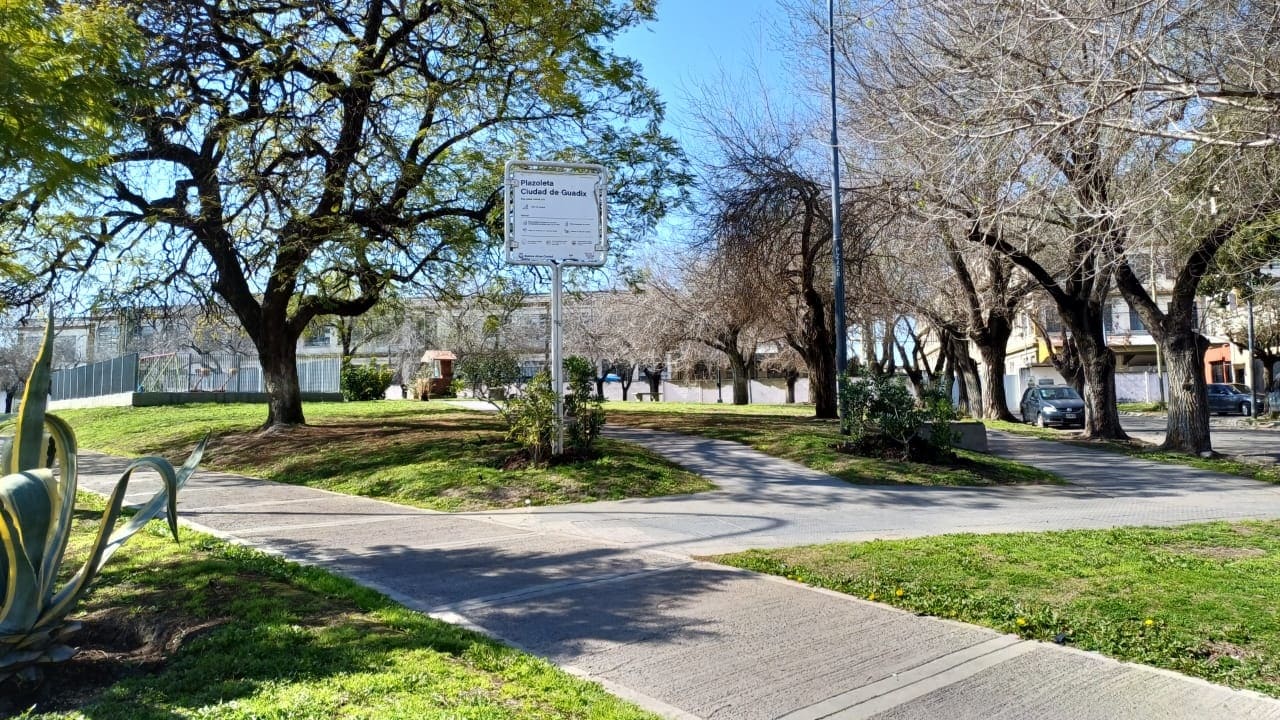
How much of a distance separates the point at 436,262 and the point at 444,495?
7545 millimetres

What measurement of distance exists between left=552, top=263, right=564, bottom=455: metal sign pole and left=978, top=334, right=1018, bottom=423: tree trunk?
18254 millimetres

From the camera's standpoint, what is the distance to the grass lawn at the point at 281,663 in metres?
3.84

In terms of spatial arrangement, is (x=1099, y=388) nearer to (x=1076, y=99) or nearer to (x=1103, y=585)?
(x=1076, y=99)

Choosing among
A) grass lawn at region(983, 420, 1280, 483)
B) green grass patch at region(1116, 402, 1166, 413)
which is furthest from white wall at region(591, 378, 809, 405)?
grass lawn at region(983, 420, 1280, 483)

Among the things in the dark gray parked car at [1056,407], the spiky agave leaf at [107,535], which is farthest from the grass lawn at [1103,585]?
the dark gray parked car at [1056,407]

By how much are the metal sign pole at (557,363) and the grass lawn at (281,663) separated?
656cm

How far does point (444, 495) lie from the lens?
36.2 ft

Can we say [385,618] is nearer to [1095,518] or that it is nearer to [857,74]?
[1095,518]

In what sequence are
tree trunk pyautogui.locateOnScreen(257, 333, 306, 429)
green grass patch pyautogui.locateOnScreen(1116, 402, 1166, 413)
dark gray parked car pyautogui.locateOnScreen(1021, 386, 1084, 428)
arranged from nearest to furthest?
tree trunk pyautogui.locateOnScreen(257, 333, 306, 429)
dark gray parked car pyautogui.locateOnScreen(1021, 386, 1084, 428)
green grass patch pyautogui.locateOnScreen(1116, 402, 1166, 413)

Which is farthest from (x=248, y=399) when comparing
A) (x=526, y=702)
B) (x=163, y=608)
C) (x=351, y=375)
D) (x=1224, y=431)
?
(x=1224, y=431)

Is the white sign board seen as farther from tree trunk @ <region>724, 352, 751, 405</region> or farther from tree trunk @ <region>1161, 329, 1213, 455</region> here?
tree trunk @ <region>724, 352, 751, 405</region>

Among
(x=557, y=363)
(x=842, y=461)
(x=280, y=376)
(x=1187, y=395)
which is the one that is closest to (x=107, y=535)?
(x=557, y=363)

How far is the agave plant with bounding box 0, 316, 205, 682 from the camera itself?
13.3 feet

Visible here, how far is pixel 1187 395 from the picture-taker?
17641 millimetres
